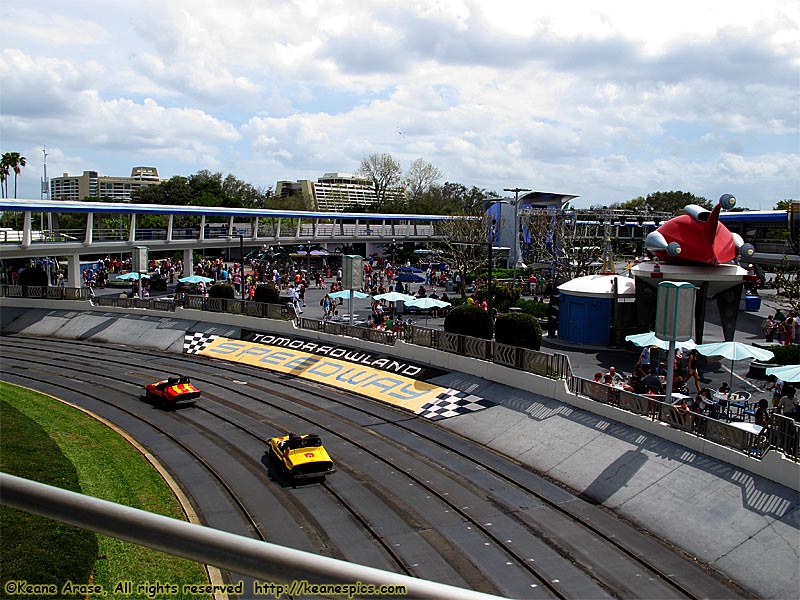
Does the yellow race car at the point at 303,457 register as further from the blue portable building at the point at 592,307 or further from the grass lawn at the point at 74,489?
the blue portable building at the point at 592,307

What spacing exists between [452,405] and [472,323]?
486 centimetres

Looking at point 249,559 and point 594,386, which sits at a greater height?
point 249,559

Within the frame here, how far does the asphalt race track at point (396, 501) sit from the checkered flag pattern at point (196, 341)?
337 inches

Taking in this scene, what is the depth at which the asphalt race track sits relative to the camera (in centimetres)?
1468

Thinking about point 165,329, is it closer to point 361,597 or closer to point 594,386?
point 594,386

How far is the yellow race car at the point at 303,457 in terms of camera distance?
63.8ft

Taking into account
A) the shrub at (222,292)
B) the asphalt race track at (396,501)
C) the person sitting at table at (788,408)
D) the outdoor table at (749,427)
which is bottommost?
the asphalt race track at (396,501)

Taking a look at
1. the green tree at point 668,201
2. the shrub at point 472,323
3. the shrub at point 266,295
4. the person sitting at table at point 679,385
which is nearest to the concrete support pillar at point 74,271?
the shrub at point 266,295

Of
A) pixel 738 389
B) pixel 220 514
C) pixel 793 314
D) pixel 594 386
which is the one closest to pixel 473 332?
pixel 594 386

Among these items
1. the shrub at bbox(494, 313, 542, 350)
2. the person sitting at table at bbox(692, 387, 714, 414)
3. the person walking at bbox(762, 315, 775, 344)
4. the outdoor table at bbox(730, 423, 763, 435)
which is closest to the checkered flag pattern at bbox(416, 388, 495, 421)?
the shrub at bbox(494, 313, 542, 350)

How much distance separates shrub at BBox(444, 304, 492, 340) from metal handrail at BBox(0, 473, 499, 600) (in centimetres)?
2804

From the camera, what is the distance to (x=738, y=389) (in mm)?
26156

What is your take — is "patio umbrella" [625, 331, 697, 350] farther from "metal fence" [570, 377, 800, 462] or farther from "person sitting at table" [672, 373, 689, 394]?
"metal fence" [570, 377, 800, 462]

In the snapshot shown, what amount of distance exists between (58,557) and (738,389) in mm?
23697
